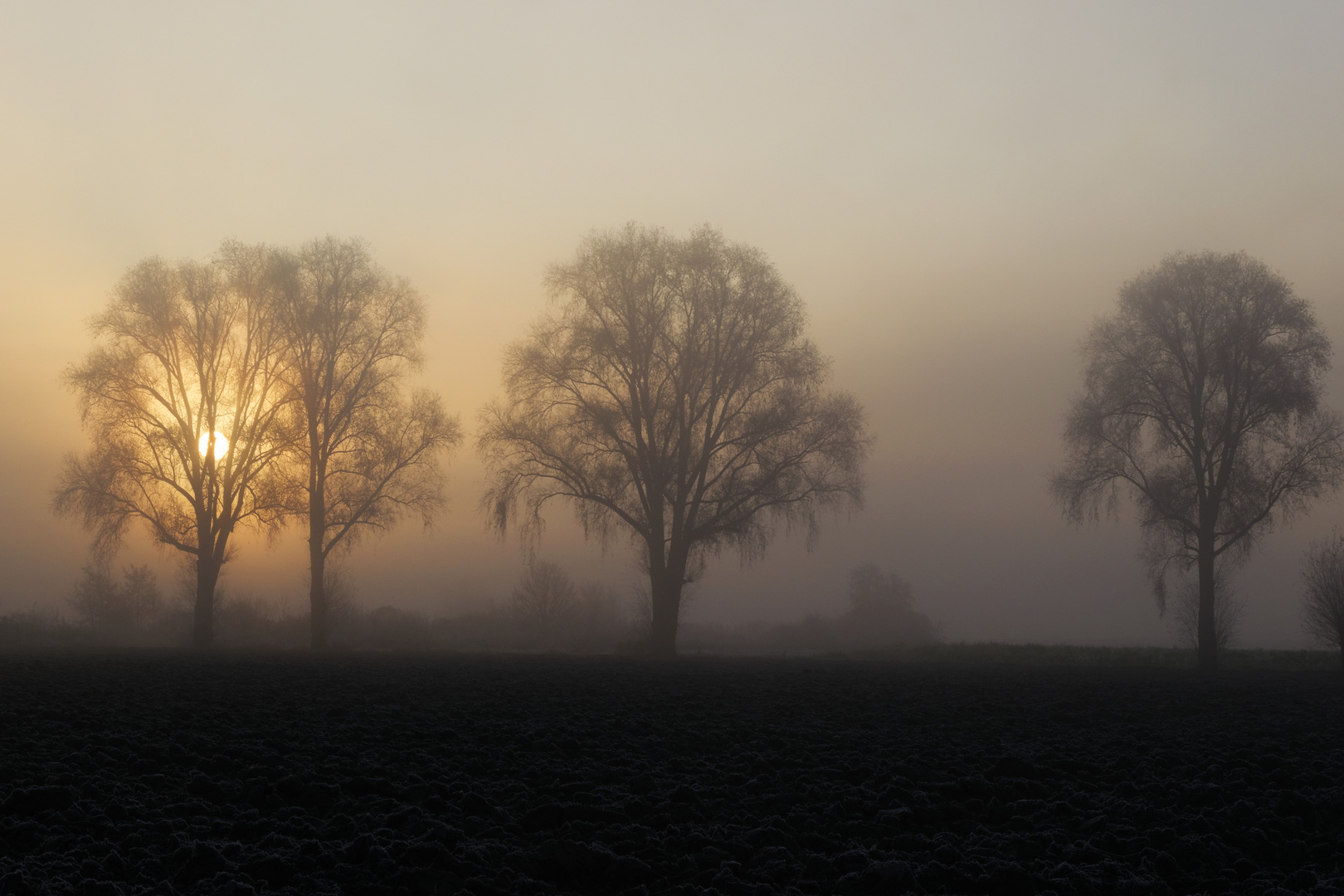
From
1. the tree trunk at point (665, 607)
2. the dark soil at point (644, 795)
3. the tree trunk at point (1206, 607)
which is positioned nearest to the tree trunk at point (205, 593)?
the tree trunk at point (665, 607)

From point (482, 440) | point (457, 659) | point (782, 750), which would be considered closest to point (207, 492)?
point (482, 440)

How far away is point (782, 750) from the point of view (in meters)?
6.89

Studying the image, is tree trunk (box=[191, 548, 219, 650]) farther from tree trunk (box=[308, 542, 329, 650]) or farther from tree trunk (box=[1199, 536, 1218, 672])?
tree trunk (box=[1199, 536, 1218, 672])

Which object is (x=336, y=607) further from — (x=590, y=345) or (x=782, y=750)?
(x=782, y=750)

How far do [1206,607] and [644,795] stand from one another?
2193 centimetres

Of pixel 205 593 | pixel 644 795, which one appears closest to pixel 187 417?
pixel 205 593

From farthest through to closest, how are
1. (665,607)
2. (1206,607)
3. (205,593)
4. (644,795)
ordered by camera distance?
(205,593), (665,607), (1206,607), (644,795)

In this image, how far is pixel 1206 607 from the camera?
71.9ft

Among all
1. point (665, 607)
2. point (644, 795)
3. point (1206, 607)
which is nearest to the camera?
point (644, 795)

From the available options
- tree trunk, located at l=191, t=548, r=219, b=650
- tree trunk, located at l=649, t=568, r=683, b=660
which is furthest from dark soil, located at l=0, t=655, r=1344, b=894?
tree trunk, located at l=191, t=548, r=219, b=650

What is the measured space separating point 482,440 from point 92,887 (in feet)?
62.9

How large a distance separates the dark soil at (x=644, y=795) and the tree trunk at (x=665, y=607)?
501 inches

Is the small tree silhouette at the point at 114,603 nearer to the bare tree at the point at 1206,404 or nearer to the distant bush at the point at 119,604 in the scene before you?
the distant bush at the point at 119,604

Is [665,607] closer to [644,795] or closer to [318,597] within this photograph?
[318,597]
